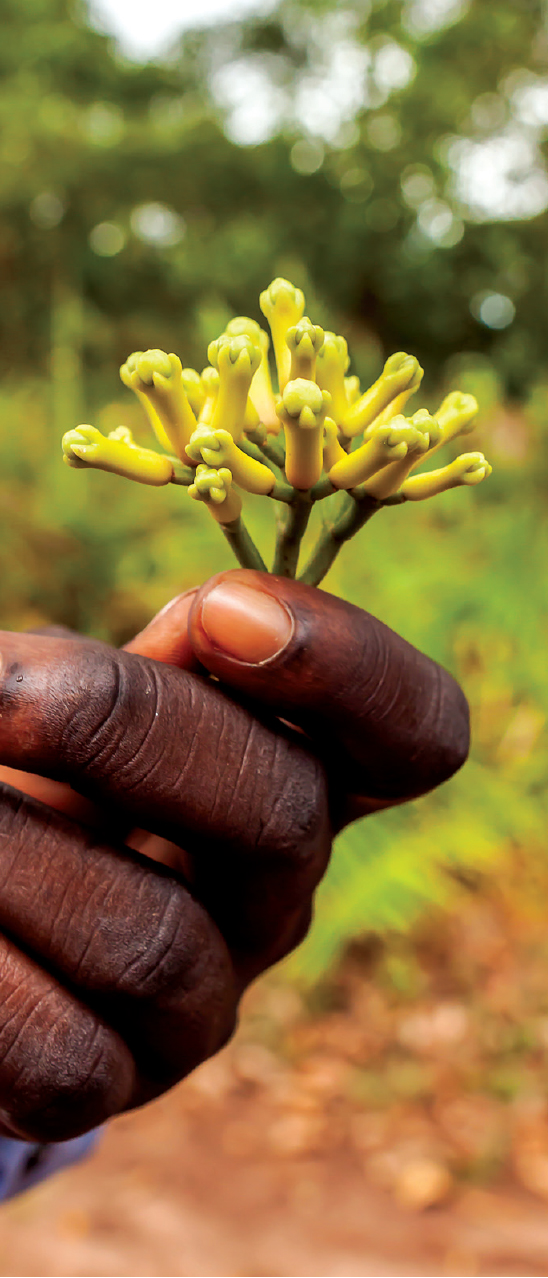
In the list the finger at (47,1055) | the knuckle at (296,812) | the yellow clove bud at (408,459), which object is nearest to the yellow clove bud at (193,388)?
the yellow clove bud at (408,459)

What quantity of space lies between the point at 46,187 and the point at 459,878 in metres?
6.51

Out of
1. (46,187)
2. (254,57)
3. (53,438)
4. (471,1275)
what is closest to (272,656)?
(471,1275)

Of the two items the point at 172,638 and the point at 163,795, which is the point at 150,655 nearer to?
the point at 172,638

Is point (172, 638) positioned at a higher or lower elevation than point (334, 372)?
lower

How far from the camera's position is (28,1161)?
108 centimetres

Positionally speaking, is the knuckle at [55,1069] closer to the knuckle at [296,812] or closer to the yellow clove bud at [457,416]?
the knuckle at [296,812]

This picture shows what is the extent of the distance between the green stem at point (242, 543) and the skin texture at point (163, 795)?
0.01 m

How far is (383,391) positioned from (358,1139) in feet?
6.13

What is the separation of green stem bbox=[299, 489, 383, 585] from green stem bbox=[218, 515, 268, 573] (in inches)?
1.6

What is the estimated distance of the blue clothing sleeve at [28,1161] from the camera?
41.4 inches

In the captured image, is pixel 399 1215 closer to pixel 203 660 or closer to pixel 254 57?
pixel 203 660

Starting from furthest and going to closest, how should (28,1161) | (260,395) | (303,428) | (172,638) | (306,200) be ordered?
(306,200) < (28,1161) < (172,638) < (260,395) < (303,428)

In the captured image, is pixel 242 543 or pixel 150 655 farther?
pixel 150 655

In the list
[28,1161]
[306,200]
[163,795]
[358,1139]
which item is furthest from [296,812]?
[306,200]
